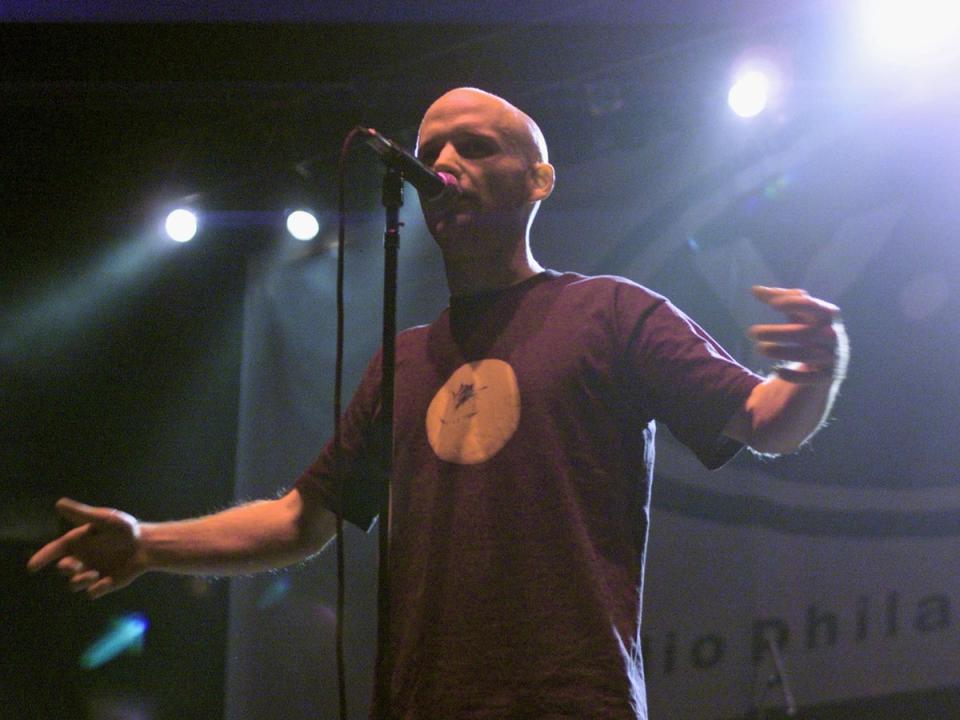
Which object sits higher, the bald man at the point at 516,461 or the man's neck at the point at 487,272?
the man's neck at the point at 487,272

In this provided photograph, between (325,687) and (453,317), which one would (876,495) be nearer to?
(325,687)

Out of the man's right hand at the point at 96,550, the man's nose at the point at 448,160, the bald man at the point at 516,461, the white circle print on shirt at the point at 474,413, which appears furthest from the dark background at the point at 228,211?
the man's right hand at the point at 96,550

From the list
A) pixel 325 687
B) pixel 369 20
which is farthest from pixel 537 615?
pixel 325 687

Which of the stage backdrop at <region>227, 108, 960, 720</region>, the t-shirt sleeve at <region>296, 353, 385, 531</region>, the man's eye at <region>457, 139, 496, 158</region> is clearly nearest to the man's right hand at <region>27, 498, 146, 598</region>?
the t-shirt sleeve at <region>296, 353, 385, 531</region>

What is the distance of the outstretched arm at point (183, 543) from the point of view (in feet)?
4.17

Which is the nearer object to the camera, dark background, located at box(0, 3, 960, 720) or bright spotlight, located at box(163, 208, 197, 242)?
dark background, located at box(0, 3, 960, 720)

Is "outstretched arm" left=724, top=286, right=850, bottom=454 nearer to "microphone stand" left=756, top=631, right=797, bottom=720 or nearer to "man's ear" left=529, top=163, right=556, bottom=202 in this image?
"man's ear" left=529, top=163, right=556, bottom=202

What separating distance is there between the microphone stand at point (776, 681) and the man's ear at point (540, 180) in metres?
3.46

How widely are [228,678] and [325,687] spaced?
1.69 ft

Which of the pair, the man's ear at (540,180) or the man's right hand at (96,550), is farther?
the man's ear at (540,180)

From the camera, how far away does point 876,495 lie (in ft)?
14.5

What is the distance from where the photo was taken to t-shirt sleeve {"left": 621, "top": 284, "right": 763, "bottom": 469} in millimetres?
1138

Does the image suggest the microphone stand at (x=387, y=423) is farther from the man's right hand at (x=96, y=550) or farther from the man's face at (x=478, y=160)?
the man's right hand at (x=96, y=550)

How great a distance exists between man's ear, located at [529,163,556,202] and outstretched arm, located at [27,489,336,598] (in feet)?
2.25
